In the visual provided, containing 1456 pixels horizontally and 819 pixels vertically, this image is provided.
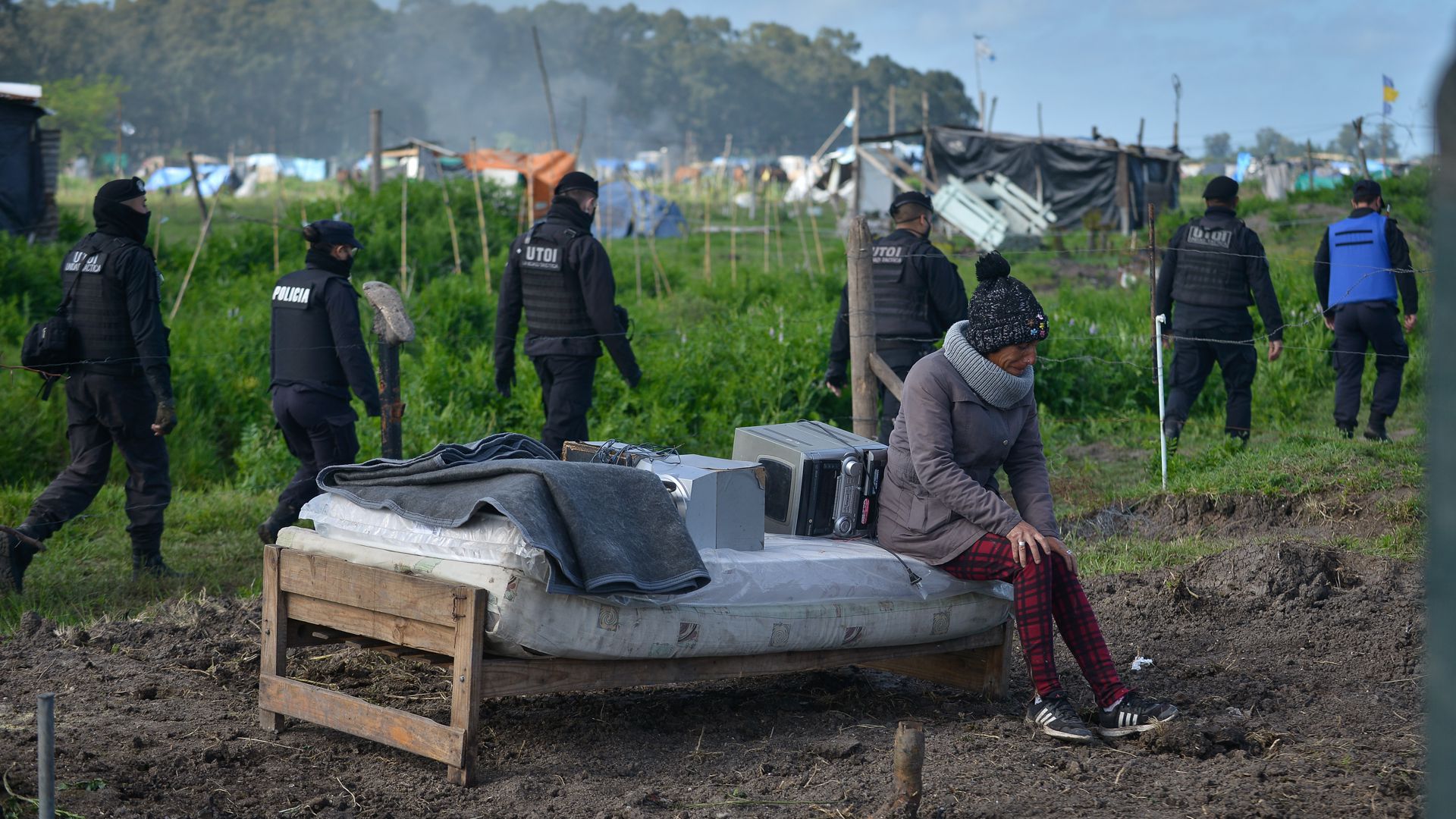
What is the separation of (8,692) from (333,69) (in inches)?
3914

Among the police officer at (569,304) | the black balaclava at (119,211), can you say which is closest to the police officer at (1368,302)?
the police officer at (569,304)

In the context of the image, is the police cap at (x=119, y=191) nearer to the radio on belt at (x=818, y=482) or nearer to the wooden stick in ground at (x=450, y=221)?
the radio on belt at (x=818, y=482)

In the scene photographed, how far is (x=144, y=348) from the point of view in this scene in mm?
6145

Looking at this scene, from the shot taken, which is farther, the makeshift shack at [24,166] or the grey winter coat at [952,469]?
the makeshift shack at [24,166]

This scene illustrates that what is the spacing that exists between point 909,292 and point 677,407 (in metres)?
2.16

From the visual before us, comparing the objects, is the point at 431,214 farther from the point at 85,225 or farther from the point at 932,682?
the point at 932,682

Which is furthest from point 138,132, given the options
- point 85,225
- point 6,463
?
point 6,463

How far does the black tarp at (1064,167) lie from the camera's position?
29.8 m

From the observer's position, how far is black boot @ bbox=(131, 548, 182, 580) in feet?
21.6

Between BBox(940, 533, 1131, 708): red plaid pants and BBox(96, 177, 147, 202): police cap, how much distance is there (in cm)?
Answer: 426

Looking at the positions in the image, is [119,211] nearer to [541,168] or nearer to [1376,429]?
[1376,429]

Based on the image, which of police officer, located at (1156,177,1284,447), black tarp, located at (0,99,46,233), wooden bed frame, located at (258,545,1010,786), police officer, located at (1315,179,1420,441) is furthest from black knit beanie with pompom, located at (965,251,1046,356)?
black tarp, located at (0,99,46,233)

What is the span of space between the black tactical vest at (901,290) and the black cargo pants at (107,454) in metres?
4.00

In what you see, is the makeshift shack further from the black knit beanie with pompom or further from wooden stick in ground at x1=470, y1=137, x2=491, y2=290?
the black knit beanie with pompom
